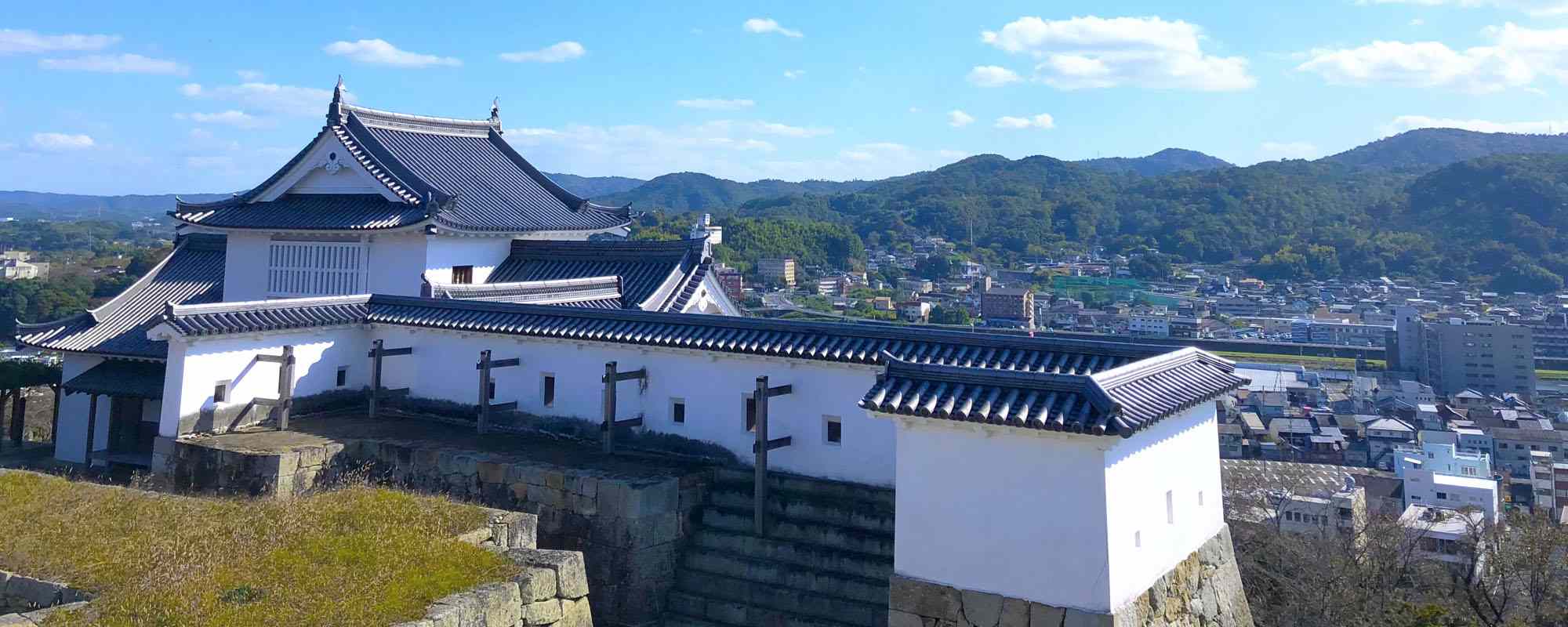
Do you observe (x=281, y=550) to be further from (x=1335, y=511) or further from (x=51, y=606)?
(x=1335, y=511)

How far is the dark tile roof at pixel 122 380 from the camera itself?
16.9 meters

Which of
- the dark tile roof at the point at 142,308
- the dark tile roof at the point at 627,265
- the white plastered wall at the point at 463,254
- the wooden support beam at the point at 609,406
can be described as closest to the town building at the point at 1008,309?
the dark tile roof at the point at 627,265

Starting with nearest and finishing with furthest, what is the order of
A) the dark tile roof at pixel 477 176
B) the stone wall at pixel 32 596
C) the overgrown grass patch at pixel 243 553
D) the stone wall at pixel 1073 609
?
1. the overgrown grass patch at pixel 243 553
2. the stone wall at pixel 32 596
3. the stone wall at pixel 1073 609
4. the dark tile roof at pixel 477 176

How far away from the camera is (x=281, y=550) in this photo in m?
8.11

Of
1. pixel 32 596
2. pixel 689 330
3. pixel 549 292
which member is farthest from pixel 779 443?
pixel 549 292

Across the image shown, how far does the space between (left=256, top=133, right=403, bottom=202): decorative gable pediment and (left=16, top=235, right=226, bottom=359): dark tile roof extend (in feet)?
8.16

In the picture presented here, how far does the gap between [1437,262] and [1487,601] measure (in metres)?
107

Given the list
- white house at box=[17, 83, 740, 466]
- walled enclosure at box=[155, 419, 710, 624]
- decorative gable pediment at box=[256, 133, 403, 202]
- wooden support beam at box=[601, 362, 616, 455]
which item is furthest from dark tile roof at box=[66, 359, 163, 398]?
wooden support beam at box=[601, 362, 616, 455]

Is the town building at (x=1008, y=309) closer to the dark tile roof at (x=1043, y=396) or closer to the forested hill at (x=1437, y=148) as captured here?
the dark tile roof at (x=1043, y=396)

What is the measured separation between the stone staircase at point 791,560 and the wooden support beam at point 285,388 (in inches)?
282

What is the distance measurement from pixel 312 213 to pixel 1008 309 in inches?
2940

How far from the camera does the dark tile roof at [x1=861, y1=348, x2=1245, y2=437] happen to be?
8156mm

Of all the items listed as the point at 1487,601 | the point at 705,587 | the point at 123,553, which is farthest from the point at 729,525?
the point at 1487,601

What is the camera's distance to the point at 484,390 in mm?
14359
